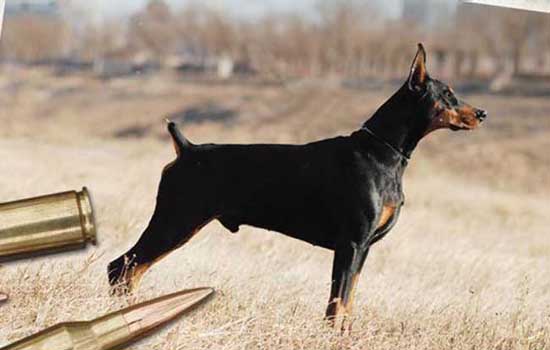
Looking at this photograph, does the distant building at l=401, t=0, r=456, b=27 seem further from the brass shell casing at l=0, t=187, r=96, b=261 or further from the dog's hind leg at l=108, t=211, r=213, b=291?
the brass shell casing at l=0, t=187, r=96, b=261

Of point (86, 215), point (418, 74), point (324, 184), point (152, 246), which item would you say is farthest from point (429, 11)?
point (86, 215)

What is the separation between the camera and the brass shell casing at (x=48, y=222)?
0.96 meters

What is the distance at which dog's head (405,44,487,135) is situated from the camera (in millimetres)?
1317

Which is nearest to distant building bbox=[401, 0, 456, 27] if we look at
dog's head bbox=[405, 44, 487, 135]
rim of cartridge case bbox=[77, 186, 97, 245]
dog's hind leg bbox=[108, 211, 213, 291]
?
dog's head bbox=[405, 44, 487, 135]

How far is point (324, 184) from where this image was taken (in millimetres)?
1340

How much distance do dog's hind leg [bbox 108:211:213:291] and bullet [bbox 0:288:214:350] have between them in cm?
44

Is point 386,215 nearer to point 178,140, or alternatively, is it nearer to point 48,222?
point 178,140

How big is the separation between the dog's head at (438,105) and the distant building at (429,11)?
31cm

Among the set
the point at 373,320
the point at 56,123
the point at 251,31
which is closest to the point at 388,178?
the point at 373,320

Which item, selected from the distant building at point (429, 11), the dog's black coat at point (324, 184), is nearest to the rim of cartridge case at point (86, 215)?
the dog's black coat at point (324, 184)

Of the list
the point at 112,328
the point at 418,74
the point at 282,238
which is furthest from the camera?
the point at 282,238

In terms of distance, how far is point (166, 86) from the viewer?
5.50ft

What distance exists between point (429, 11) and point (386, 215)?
441 mm

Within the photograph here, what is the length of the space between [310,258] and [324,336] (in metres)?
0.20
